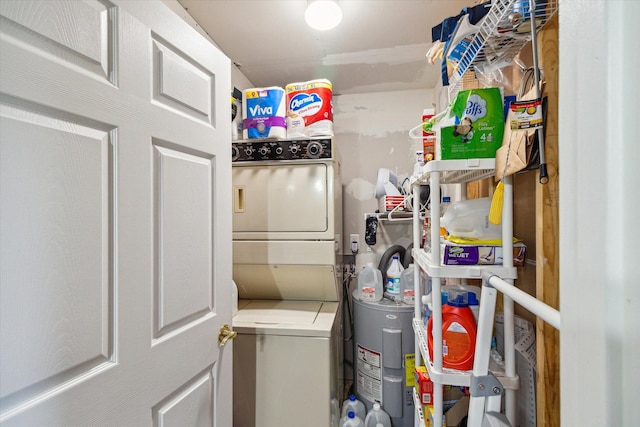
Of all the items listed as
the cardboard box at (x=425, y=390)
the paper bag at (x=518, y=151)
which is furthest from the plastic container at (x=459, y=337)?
the paper bag at (x=518, y=151)

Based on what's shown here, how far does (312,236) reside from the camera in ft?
5.87

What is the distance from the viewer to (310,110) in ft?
5.78

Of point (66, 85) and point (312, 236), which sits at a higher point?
point (66, 85)

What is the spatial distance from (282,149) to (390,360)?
4.94 feet

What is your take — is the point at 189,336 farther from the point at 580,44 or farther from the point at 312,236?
the point at 580,44

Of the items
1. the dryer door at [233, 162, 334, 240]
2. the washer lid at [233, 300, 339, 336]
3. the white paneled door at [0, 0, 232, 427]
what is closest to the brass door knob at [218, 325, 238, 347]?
the white paneled door at [0, 0, 232, 427]

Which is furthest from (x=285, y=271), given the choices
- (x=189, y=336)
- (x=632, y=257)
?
(x=632, y=257)

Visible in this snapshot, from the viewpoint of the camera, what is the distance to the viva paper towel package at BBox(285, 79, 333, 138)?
175 cm

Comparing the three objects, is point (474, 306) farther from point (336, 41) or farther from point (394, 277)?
point (336, 41)

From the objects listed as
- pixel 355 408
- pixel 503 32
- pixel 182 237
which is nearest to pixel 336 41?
pixel 503 32

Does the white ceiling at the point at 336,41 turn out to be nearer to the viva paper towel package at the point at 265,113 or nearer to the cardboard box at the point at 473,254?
the viva paper towel package at the point at 265,113

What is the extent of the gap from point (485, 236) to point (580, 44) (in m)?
0.82

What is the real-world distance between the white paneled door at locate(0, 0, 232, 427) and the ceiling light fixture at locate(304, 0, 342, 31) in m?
0.69

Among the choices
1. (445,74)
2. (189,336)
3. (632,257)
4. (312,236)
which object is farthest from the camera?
(312,236)
